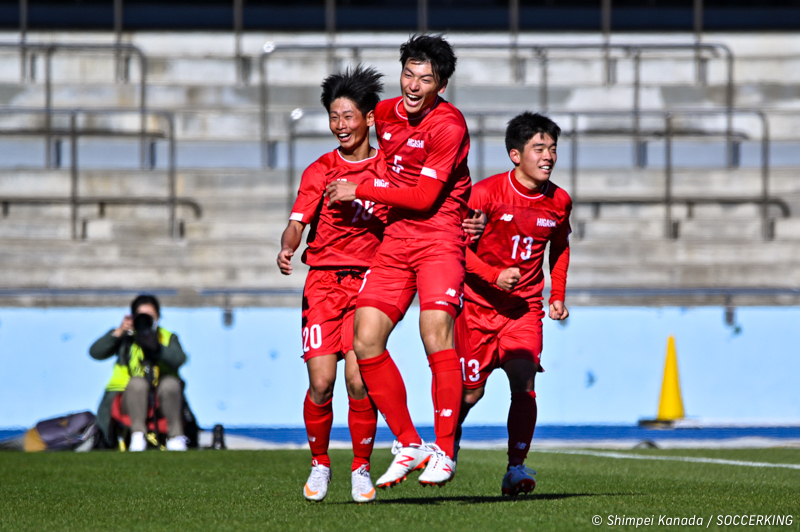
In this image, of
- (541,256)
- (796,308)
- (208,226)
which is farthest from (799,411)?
(208,226)

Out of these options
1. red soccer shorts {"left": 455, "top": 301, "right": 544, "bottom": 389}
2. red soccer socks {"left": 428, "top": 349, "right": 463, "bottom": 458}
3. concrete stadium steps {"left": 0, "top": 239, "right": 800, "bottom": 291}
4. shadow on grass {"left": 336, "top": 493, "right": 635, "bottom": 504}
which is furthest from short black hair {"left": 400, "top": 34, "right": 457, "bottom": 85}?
concrete stadium steps {"left": 0, "top": 239, "right": 800, "bottom": 291}

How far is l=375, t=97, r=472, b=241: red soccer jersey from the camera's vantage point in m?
5.30

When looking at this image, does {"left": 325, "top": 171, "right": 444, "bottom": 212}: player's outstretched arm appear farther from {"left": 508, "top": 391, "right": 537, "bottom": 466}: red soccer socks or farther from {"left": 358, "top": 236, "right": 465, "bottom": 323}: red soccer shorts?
{"left": 508, "top": 391, "right": 537, "bottom": 466}: red soccer socks

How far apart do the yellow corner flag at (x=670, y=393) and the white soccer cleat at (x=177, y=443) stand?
4.47 m

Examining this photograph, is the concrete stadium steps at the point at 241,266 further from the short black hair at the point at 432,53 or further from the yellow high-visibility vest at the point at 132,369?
the short black hair at the point at 432,53

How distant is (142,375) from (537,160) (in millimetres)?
5056

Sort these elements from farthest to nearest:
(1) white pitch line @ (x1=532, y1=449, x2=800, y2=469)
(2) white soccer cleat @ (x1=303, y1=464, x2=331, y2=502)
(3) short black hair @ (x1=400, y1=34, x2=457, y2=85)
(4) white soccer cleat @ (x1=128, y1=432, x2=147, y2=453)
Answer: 1. (4) white soccer cleat @ (x1=128, y1=432, x2=147, y2=453)
2. (1) white pitch line @ (x1=532, y1=449, x2=800, y2=469)
3. (2) white soccer cleat @ (x1=303, y1=464, x2=331, y2=502)
4. (3) short black hair @ (x1=400, y1=34, x2=457, y2=85)

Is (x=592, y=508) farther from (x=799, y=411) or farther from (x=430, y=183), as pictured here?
(x=799, y=411)

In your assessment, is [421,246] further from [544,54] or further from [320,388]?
[544,54]

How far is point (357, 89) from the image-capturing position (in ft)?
19.0

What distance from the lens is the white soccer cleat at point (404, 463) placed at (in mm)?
4887

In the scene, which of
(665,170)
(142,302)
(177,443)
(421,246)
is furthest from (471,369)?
(665,170)

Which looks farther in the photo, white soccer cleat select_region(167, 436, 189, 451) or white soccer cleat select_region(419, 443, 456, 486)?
white soccer cleat select_region(167, 436, 189, 451)

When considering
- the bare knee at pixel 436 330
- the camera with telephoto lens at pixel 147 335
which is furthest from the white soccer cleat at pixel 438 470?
the camera with telephoto lens at pixel 147 335
